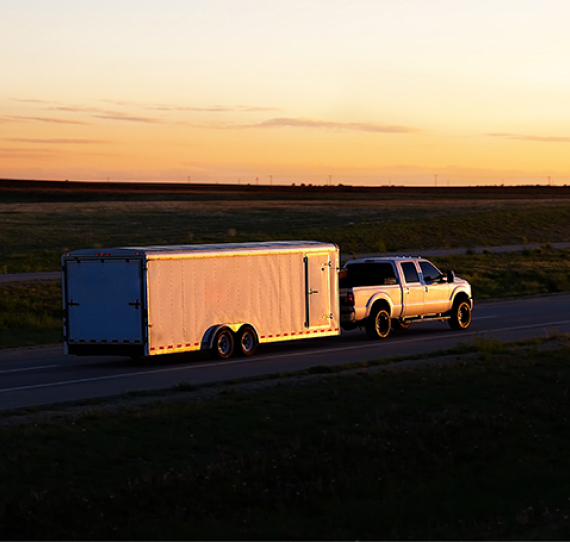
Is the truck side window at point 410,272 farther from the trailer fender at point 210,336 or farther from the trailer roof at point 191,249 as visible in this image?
the trailer fender at point 210,336

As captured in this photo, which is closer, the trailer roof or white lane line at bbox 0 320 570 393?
white lane line at bbox 0 320 570 393

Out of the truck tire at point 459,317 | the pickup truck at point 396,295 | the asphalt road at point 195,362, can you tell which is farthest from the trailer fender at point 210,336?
the truck tire at point 459,317

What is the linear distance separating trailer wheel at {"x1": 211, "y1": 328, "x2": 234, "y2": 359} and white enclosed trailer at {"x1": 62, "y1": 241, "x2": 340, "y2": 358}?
0.07 ft

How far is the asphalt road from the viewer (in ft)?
55.9

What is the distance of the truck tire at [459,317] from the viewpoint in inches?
1040

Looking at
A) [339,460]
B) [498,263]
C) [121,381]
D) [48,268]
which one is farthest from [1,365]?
[498,263]

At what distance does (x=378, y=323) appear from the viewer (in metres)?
24.5

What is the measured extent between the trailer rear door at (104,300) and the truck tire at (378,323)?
6731 mm

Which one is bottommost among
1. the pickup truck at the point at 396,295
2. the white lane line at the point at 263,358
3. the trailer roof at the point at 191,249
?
the white lane line at the point at 263,358

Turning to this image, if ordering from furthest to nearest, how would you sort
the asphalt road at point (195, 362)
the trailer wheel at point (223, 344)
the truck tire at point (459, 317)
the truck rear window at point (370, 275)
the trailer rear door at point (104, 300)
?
1. the truck tire at point (459, 317)
2. the truck rear window at point (370, 275)
3. the trailer wheel at point (223, 344)
4. the trailer rear door at point (104, 300)
5. the asphalt road at point (195, 362)

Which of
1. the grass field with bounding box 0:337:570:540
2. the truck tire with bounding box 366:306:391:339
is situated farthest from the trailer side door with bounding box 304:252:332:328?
the grass field with bounding box 0:337:570:540

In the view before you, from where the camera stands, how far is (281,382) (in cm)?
1658

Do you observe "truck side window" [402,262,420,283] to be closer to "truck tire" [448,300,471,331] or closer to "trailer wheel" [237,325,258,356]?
"truck tire" [448,300,471,331]

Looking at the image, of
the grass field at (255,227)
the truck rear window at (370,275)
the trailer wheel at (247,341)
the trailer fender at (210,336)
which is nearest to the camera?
the trailer fender at (210,336)
